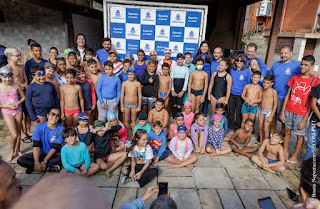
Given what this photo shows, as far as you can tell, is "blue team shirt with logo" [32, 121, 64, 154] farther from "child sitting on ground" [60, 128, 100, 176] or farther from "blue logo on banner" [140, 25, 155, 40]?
"blue logo on banner" [140, 25, 155, 40]

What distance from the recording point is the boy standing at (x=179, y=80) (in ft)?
16.7

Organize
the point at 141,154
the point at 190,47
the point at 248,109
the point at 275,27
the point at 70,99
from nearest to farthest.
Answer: the point at 141,154, the point at 70,99, the point at 248,109, the point at 275,27, the point at 190,47

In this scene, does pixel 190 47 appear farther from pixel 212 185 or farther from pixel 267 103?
pixel 212 185

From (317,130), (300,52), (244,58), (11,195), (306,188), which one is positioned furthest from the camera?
(300,52)

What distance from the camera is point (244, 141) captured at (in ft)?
14.8

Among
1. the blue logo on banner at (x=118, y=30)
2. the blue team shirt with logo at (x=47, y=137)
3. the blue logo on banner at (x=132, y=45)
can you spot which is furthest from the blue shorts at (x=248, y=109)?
the blue logo on banner at (x=118, y=30)

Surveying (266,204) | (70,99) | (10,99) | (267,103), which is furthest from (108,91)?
(266,204)

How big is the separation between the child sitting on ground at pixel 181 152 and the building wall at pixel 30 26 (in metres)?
5.96

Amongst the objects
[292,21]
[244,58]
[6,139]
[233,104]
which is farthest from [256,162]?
[292,21]

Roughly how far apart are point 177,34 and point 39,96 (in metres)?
4.23

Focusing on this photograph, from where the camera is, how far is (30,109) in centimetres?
379

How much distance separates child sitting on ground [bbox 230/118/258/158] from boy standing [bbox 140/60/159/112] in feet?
6.89

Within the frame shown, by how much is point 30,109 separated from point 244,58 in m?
4.65

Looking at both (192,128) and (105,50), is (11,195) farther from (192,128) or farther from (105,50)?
(105,50)
